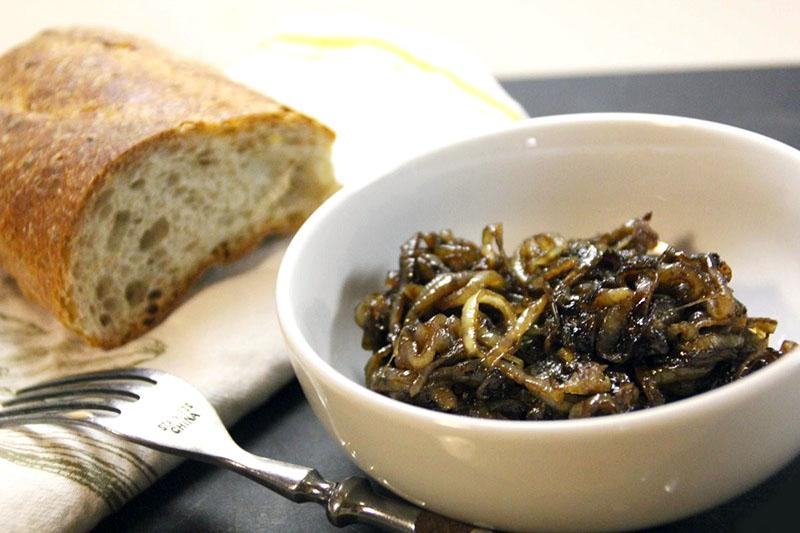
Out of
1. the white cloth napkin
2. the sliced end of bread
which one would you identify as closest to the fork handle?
the white cloth napkin

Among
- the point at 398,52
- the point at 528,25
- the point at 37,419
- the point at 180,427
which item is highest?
the point at 398,52

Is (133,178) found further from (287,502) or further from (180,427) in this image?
(287,502)

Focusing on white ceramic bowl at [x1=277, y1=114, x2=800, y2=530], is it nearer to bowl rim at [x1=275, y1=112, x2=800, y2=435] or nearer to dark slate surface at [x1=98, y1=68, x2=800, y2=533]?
bowl rim at [x1=275, y1=112, x2=800, y2=435]

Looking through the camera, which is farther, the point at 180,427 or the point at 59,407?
the point at 59,407

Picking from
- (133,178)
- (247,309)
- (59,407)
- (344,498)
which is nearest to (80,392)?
(59,407)

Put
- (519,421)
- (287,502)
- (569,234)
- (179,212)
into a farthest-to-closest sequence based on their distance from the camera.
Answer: (179,212) < (569,234) < (287,502) < (519,421)

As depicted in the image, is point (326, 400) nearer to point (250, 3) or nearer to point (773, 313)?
point (773, 313)

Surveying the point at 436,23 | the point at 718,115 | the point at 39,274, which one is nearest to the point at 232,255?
the point at 39,274
